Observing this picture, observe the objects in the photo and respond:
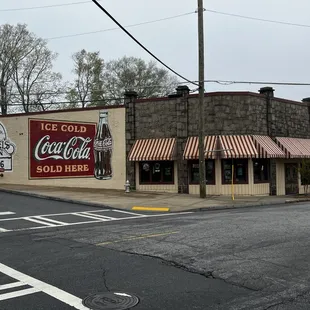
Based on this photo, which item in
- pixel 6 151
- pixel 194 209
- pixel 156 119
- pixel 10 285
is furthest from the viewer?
pixel 6 151

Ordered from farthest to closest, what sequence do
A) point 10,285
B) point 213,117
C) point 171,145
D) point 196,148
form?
point 171,145 → point 213,117 → point 196,148 → point 10,285

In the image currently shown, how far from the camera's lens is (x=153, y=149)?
23.4m

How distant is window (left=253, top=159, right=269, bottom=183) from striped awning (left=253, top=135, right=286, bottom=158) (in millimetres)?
1020

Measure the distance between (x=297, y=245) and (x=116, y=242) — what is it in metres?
3.98

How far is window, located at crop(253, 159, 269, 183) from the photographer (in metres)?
23.1

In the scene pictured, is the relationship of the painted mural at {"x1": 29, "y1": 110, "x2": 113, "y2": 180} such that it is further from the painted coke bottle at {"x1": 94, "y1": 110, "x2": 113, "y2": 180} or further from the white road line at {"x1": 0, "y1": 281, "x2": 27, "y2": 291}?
the white road line at {"x1": 0, "y1": 281, "x2": 27, "y2": 291}

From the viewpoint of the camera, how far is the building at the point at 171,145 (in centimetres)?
2255

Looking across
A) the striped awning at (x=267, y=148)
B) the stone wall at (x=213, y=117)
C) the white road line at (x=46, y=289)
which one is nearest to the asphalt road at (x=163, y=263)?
the white road line at (x=46, y=289)

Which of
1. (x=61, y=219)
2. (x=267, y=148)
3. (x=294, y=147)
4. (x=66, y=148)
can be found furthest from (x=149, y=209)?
(x=294, y=147)

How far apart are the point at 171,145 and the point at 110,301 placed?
18414 millimetres

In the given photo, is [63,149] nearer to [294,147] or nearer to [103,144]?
[103,144]

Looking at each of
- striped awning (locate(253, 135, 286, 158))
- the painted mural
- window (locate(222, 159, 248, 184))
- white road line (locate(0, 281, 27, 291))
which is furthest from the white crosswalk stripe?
the painted mural

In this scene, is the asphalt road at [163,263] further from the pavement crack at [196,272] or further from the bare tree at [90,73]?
the bare tree at [90,73]

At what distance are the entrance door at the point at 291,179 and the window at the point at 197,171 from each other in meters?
5.47
